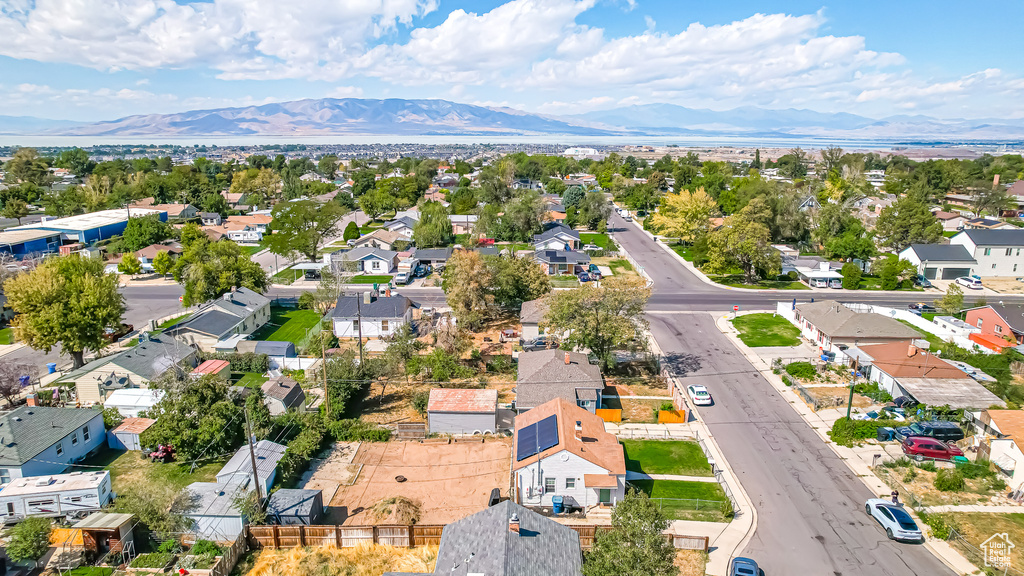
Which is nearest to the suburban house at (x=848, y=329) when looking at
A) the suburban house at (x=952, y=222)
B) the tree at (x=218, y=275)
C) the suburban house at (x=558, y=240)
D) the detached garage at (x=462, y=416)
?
the detached garage at (x=462, y=416)

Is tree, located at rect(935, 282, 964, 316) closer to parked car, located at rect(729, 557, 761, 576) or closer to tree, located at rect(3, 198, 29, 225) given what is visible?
parked car, located at rect(729, 557, 761, 576)

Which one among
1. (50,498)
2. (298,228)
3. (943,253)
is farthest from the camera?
(298,228)

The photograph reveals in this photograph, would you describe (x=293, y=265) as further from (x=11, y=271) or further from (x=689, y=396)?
(x=689, y=396)

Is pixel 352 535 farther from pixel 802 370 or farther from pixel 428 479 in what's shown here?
pixel 802 370

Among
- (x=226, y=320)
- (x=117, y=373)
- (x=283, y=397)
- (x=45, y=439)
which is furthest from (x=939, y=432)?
(x=117, y=373)

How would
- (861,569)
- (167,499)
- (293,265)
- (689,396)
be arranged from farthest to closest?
1. (293,265)
2. (689,396)
3. (167,499)
4. (861,569)

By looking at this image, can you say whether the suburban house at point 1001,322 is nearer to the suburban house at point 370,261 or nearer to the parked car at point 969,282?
the parked car at point 969,282

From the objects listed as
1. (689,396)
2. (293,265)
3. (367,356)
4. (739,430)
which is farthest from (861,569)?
(293,265)

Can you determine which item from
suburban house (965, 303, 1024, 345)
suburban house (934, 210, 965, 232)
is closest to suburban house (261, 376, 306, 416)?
suburban house (965, 303, 1024, 345)
